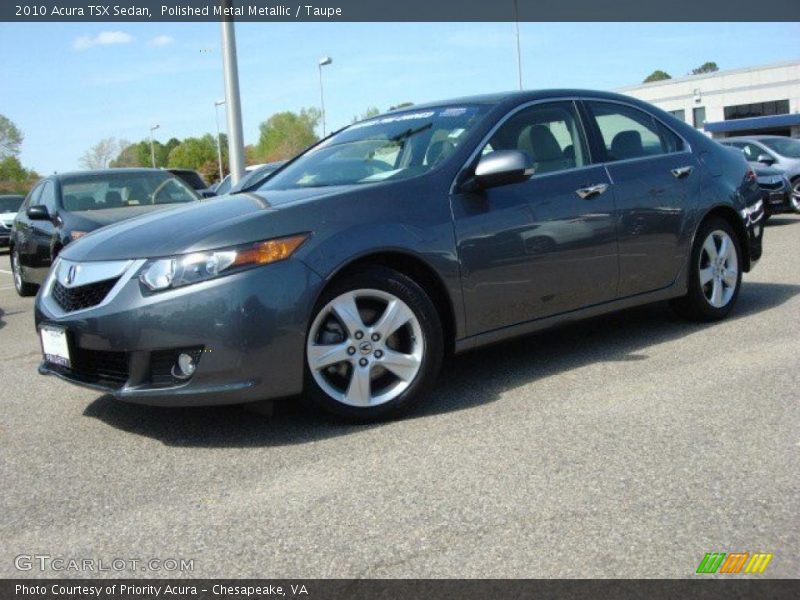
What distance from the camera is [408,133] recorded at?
516cm

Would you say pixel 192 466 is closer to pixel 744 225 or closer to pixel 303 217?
pixel 303 217

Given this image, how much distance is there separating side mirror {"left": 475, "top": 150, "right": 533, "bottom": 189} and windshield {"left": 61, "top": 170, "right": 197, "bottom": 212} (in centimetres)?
594

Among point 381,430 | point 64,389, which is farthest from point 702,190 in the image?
point 64,389

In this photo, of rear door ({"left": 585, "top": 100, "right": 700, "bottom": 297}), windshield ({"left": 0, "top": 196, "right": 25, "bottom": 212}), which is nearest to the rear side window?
rear door ({"left": 585, "top": 100, "right": 700, "bottom": 297})

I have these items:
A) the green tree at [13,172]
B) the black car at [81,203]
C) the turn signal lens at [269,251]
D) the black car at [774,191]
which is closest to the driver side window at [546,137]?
the turn signal lens at [269,251]

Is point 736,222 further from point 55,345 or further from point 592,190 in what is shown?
point 55,345

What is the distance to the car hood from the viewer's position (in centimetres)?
397

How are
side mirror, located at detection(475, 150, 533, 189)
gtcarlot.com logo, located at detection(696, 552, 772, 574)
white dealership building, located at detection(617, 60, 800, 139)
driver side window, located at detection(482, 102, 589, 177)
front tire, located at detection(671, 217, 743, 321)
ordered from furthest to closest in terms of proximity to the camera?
white dealership building, located at detection(617, 60, 800, 139) → front tire, located at detection(671, 217, 743, 321) → driver side window, located at detection(482, 102, 589, 177) → side mirror, located at detection(475, 150, 533, 189) → gtcarlot.com logo, located at detection(696, 552, 772, 574)

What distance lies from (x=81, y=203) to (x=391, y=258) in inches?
247

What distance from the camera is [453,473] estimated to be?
350 cm

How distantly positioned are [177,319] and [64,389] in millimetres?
1821

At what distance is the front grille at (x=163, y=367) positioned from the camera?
3951 millimetres

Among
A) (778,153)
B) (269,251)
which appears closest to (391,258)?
(269,251)

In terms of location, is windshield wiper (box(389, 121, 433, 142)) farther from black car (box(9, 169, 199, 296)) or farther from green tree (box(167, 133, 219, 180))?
green tree (box(167, 133, 219, 180))
